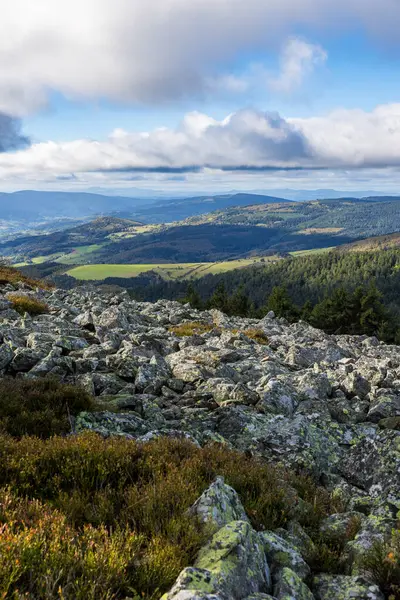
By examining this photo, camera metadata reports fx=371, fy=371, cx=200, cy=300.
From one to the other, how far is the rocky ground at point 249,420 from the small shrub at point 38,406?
0.44 metres

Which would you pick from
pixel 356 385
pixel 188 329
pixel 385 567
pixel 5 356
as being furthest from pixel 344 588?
pixel 188 329

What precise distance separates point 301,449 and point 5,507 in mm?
6361

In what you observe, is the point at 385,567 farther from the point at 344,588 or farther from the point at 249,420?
the point at 249,420

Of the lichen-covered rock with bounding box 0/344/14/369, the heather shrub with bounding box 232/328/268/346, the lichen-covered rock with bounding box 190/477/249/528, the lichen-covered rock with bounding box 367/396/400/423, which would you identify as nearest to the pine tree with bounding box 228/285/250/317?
the heather shrub with bounding box 232/328/268/346

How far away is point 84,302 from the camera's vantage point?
30922 millimetres

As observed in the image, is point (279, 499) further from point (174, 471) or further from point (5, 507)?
point (5, 507)

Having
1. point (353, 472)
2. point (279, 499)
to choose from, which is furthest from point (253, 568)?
point (353, 472)

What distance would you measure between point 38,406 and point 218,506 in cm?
539

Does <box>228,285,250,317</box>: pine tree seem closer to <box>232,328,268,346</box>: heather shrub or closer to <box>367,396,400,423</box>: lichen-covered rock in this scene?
<box>232,328,268,346</box>: heather shrub

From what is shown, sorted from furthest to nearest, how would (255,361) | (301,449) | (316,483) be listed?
(255,361) < (301,449) < (316,483)

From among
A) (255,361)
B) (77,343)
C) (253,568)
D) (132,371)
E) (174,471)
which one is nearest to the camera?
(253,568)

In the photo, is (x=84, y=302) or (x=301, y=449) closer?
(x=301, y=449)

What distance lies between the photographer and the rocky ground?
4.62 m

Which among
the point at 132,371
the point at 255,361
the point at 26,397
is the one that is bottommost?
the point at 255,361
